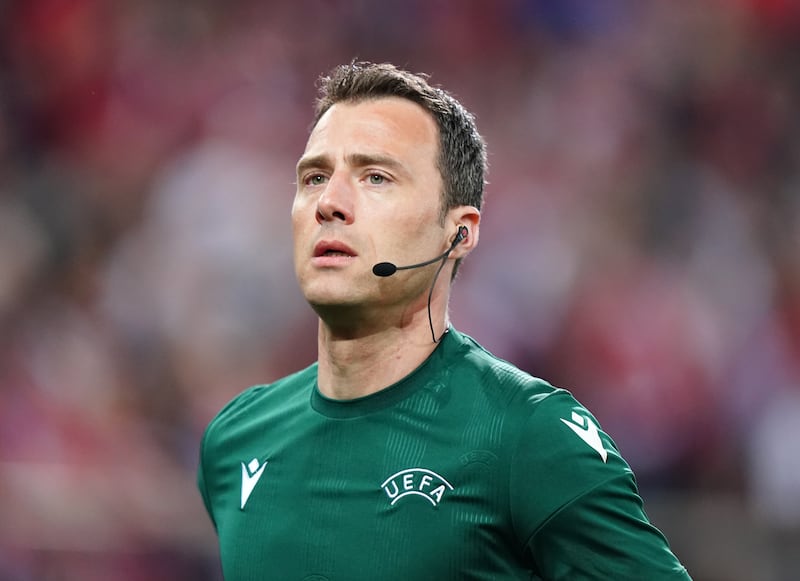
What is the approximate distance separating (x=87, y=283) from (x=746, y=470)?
Answer: 3822 millimetres

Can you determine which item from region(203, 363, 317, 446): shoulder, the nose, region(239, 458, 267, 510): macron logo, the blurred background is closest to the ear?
the nose

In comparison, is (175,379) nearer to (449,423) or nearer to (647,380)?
(647,380)

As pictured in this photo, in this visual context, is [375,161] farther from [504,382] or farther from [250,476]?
[250,476]

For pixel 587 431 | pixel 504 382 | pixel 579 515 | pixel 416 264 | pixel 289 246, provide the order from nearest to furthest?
pixel 579 515, pixel 587 431, pixel 504 382, pixel 416 264, pixel 289 246

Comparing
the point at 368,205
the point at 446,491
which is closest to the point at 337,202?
the point at 368,205

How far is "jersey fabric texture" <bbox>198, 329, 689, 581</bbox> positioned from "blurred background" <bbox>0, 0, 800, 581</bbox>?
8.78 ft

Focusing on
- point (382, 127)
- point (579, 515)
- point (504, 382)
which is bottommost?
point (579, 515)

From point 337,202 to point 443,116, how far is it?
0.43 m

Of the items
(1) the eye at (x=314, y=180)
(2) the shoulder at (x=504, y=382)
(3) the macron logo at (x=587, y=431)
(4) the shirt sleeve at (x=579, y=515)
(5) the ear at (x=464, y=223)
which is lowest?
(4) the shirt sleeve at (x=579, y=515)

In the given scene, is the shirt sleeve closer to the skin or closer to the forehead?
the skin

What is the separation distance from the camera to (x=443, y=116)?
9.31ft

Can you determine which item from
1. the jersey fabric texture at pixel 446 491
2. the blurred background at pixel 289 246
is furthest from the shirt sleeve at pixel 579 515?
the blurred background at pixel 289 246

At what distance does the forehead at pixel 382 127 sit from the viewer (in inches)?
106

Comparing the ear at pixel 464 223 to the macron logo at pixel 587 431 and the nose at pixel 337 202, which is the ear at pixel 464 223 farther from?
the macron logo at pixel 587 431
